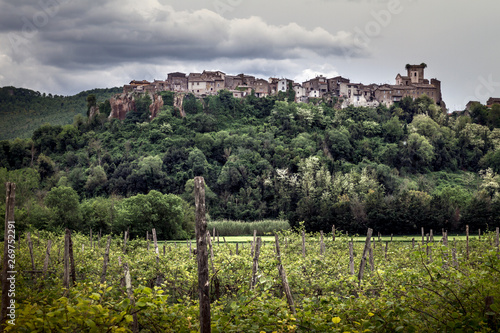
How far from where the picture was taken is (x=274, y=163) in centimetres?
7219

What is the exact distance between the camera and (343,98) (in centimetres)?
9606

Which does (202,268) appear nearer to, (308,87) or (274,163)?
(274,163)

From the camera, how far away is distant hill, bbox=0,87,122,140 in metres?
92.0

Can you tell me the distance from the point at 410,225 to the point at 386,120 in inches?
1954

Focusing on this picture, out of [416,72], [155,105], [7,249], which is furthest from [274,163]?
[7,249]

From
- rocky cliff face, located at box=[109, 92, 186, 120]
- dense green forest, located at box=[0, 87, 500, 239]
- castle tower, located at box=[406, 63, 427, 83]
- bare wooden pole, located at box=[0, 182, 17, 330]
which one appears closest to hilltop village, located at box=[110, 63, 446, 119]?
castle tower, located at box=[406, 63, 427, 83]

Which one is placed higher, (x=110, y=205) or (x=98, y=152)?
(x=98, y=152)

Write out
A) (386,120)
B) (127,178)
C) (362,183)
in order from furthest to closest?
(386,120) < (127,178) < (362,183)

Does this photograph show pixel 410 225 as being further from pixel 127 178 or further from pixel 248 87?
pixel 248 87

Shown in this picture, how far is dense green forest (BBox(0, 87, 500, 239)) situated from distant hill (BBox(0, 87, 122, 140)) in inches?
595

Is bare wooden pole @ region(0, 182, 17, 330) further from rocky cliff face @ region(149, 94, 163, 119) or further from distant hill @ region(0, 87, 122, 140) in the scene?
distant hill @ region(0, 87, 122, 140)

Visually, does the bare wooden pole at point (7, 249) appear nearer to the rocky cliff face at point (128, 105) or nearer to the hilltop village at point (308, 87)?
the rocky cliff face at point (128, 105)

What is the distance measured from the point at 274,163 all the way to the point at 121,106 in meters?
34.9

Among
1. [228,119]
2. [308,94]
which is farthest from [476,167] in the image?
[228,119]
